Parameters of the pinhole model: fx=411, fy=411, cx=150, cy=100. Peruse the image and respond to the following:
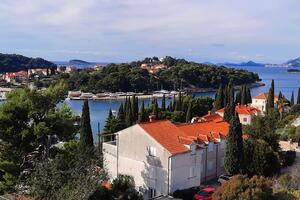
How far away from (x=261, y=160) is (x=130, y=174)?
8.80 meters

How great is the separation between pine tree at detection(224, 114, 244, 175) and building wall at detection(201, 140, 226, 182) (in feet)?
4.84

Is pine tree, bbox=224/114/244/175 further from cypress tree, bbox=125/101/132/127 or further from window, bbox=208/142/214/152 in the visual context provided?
cypress tree, bbox=125/101/132/127

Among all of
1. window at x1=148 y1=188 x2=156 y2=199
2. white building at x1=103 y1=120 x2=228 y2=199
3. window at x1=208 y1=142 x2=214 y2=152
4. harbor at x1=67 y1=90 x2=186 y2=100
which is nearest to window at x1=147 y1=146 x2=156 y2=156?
white building at x1=103 y1=120 x2=228 y2=199

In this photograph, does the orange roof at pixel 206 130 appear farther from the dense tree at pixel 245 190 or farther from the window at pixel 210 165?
the dense tree at pixel 245 190

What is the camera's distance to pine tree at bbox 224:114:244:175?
2666 cm

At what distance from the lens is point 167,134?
25.6 metres

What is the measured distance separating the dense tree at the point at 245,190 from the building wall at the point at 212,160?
25.3ft

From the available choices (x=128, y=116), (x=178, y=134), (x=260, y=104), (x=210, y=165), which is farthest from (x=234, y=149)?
(x=260, y=104)

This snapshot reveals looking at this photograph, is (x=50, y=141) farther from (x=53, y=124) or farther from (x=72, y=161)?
(x=72, y=161)

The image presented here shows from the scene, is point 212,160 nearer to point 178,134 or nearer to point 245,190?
point 178,134

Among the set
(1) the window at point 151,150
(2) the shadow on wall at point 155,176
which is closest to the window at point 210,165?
(2) the shadow on wall at point 155,176

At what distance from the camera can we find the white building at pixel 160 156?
24359mm

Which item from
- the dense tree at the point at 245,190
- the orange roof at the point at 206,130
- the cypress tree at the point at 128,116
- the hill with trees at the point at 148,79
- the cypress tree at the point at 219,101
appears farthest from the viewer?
the hill with trees at the point at 148,79

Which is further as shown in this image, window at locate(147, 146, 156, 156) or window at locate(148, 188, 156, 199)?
window at locate(148, 188, 156, 199)
